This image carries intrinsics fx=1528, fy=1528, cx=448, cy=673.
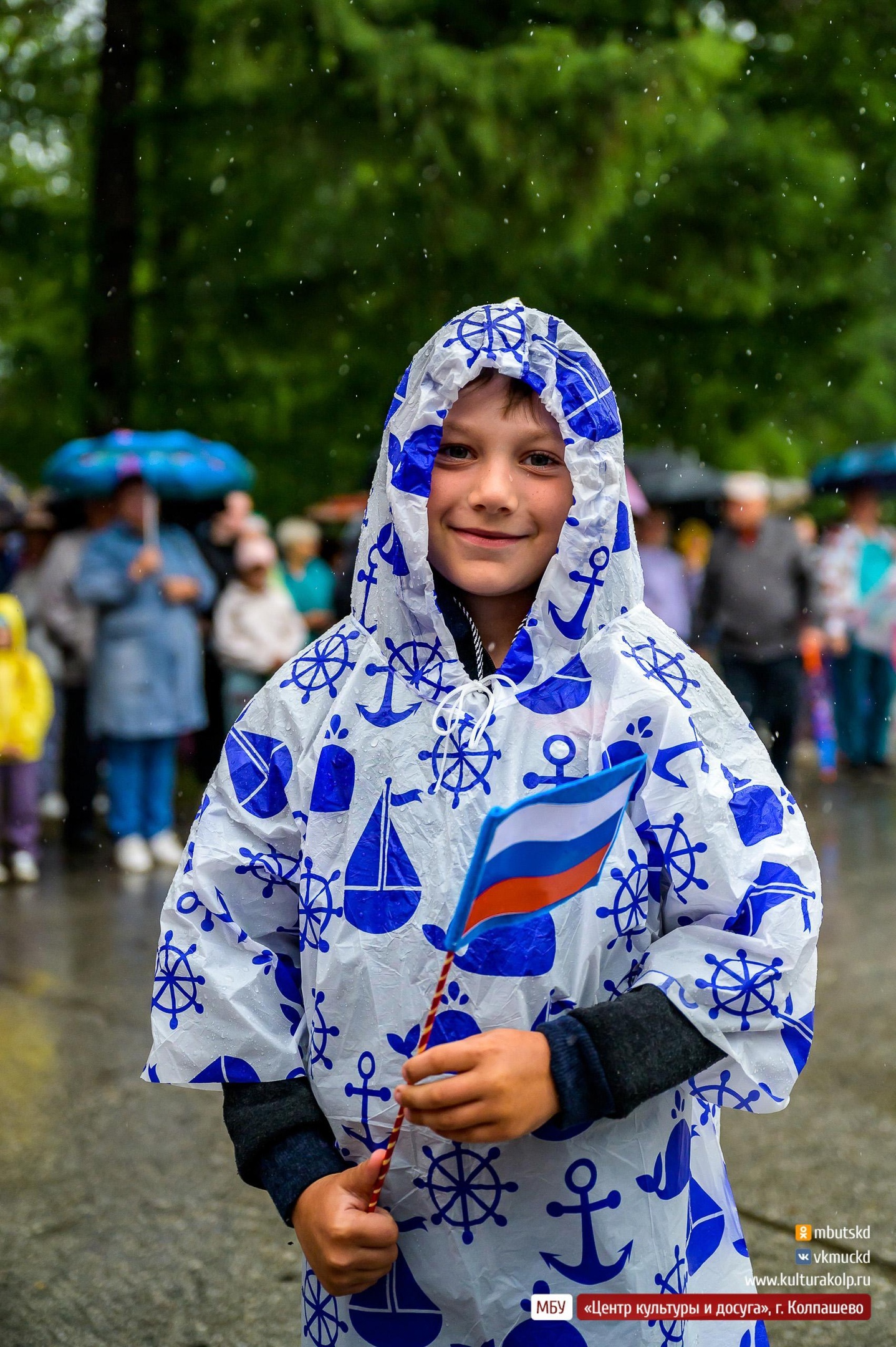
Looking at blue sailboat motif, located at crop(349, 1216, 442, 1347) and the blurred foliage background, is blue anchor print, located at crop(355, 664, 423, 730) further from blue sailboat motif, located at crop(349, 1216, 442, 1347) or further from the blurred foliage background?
the blurred foliage background

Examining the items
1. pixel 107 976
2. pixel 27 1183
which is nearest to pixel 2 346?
pixel 107 976

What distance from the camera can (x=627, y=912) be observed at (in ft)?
5.74

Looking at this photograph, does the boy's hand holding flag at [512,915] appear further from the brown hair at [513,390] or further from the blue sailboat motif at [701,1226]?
the brown hair at [513,390]

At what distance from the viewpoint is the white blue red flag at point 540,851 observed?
1.51 m

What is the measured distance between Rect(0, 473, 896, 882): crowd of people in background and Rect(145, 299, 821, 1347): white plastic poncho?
450cm

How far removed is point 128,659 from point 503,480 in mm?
5929

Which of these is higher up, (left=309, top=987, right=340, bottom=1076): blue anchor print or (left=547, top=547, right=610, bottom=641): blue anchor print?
(left=547, top=547, right=610, bottom=641): blue anchor print

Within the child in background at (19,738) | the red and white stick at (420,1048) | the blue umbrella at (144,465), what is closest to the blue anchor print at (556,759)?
the red and white stick at (420,1048)

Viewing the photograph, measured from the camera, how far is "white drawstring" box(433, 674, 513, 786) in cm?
176

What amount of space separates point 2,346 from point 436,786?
37.0 feet

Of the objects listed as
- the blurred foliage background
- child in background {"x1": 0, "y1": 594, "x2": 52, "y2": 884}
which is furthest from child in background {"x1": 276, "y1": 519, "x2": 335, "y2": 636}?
child in background {"x1": 0, "y1": 594, "x2": 52, "y2": 884}

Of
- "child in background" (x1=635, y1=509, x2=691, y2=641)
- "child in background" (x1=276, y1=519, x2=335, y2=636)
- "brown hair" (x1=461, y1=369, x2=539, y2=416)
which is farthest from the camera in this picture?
"child in background" (x1=276, y1=519, x2=335, y2=636)

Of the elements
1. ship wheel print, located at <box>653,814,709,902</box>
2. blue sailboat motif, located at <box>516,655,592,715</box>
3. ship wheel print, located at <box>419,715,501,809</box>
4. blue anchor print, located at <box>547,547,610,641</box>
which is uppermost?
blue anchor print, located at <box>547,547,610,641</box>

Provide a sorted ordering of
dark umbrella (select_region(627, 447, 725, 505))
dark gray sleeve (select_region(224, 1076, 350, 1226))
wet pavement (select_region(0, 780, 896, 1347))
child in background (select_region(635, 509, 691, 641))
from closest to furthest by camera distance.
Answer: dark gray sleeve (select_region(224, 1076, 350, 1226))
wet pavement (select_region(0, 780, 896, 1347))
child in background (select_region(635, 509, 691, 641))
dark umbrella (select_region(627, 447, 725, 505))
